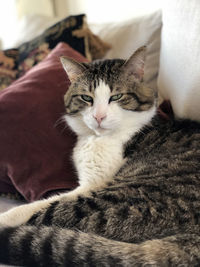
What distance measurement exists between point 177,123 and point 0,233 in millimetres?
825

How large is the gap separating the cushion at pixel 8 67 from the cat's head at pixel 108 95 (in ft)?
3.07

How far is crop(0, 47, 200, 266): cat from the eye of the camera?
0.73 m

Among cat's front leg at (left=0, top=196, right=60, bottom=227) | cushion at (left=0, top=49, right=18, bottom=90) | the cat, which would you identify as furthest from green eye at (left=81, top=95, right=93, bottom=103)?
cushion at (left=0, top=49, right=18, bottom=90)

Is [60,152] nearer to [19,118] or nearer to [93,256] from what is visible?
[19,118]

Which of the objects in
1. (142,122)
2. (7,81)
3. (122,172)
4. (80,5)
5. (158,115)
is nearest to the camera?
(122,172)

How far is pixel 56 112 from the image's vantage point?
1309mm

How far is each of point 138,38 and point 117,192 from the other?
1.12m

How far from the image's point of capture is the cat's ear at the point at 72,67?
1157 millimetres

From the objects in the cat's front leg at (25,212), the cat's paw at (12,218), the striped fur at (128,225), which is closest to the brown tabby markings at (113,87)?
the striped fur at (128,225)

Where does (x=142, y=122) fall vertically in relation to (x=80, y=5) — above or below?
below

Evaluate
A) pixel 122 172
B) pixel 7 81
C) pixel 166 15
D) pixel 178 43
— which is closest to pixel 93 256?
pixel 122 172

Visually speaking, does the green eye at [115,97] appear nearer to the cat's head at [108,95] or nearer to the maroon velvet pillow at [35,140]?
the cat's head at [108,95]

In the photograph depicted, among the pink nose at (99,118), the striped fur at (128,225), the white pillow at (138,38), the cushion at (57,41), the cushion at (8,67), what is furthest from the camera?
the cushion at (8,67)

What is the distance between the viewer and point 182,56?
46.3 inches
